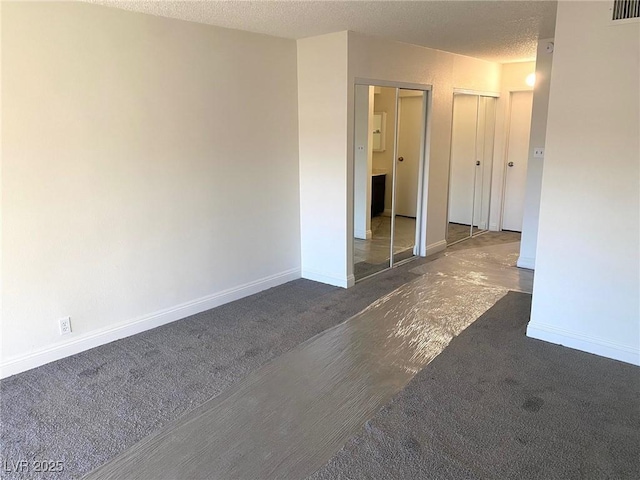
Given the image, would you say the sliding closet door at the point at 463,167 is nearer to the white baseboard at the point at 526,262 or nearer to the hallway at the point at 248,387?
the white baseboard at the point at 526,262

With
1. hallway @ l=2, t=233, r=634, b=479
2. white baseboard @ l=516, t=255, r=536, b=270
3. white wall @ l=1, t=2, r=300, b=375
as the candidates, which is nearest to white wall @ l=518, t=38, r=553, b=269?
white baseboard @ l=516, t=255, r=536, b=270

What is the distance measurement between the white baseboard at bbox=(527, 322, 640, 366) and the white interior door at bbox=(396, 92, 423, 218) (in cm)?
238

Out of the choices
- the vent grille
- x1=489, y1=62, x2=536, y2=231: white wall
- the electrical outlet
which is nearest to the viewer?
the vent grille

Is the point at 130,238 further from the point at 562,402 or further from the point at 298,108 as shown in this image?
the point at 562,402

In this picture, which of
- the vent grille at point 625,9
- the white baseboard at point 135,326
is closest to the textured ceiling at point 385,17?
the vent grille at point 625,9

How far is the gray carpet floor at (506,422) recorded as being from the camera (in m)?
2.07

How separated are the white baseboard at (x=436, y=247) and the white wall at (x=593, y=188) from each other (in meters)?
2.39

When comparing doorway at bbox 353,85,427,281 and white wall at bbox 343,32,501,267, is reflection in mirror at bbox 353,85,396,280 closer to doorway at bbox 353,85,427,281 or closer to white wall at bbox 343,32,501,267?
doorway at bbox 353,85,427,281

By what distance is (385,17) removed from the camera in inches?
139

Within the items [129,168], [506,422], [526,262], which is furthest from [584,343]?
[129,168]

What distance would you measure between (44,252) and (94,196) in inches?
19.1

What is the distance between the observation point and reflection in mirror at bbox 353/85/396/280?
177 inches

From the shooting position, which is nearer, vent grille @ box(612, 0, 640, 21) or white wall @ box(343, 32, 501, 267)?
vent grille @ box(612, 0, 640, 21)

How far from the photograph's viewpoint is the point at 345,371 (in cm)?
292
